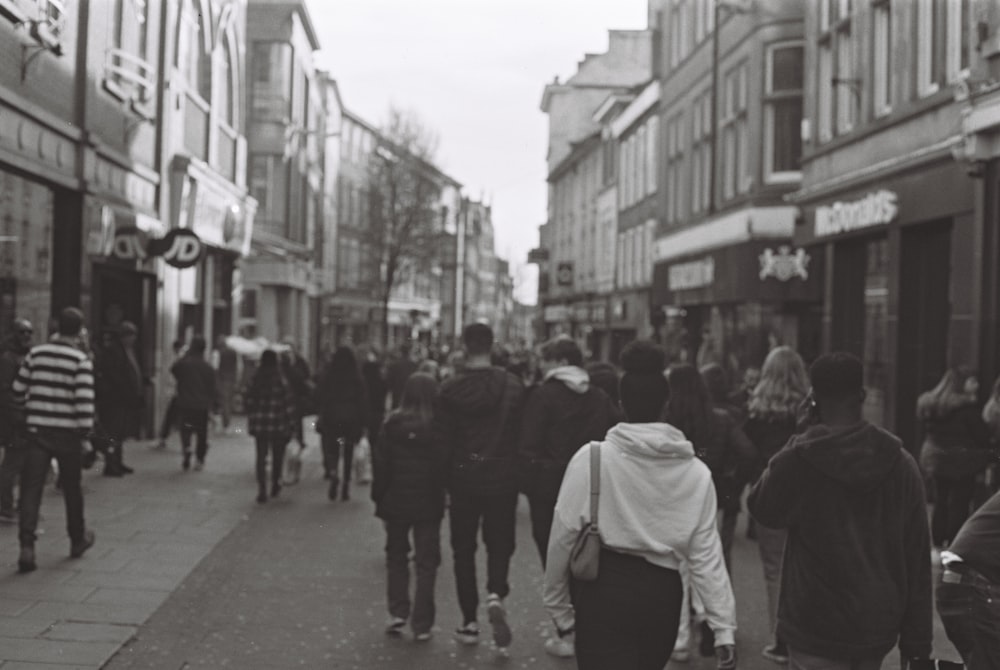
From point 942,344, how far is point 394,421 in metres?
9.98

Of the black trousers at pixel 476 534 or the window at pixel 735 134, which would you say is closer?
the black trousers at pixel 476 534

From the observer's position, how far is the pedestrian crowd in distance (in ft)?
14.1

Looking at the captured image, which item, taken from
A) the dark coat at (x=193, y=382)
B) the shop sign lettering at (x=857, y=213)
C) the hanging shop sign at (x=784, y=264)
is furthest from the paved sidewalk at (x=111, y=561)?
the hanging shop sign at (x=784, y=264)

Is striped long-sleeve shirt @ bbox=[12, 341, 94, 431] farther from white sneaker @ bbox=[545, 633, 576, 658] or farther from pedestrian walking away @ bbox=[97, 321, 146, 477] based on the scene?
pedestrian walking away @ bbox=[97, 321, 146, 477]

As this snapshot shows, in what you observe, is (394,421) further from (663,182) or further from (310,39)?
(310,39)

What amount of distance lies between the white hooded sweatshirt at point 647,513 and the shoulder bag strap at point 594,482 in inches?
0.6

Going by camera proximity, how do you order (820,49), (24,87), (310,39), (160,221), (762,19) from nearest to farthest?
(24,87)
(820,49)
(160,221)
(762,19)
(310,39)

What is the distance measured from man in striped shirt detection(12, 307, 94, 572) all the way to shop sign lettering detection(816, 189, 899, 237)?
35.3 feet

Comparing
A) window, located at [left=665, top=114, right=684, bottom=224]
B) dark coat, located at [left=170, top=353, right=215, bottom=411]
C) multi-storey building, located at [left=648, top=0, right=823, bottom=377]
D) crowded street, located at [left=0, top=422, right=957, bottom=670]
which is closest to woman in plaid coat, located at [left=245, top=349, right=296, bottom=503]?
crowded street, located at [left=0, top=422, right=957, bottom=670]

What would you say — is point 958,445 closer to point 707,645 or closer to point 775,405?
point 775,405

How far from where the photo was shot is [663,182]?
35625 millimetres

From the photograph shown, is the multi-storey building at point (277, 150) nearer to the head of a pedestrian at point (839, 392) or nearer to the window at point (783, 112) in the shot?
the window at point (783, 112)

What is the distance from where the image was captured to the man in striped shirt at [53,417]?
9.11 meters

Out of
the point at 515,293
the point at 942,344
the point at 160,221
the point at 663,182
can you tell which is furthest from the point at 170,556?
the point at 515,293
